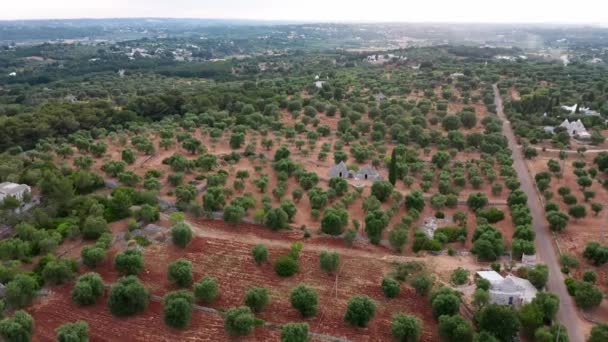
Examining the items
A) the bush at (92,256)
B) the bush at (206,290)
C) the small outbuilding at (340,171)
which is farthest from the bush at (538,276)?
the bush at (92,256)

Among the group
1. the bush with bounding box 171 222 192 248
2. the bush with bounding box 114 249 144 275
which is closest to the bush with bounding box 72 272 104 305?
the bush with bounding box 114 249 144 275

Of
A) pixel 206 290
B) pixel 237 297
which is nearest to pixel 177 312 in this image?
pixel 206 290

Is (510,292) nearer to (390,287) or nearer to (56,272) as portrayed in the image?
(390,287)

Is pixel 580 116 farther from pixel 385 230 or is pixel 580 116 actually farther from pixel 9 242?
pixel 9 242

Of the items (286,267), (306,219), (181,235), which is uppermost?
(181,235)

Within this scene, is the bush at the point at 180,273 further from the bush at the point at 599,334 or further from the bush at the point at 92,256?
the bush at the point at 599,334

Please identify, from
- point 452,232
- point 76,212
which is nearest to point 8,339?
point 76,212

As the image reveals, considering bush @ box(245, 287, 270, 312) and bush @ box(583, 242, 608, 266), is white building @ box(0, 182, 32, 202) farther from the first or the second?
bush @ box(583, 242, 608, 266)
